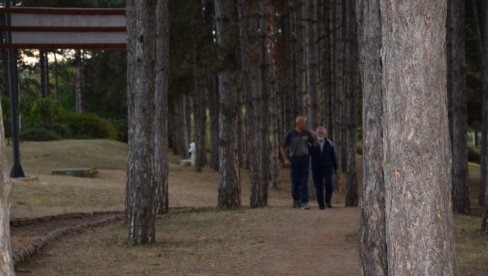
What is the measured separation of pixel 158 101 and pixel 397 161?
42.2ft

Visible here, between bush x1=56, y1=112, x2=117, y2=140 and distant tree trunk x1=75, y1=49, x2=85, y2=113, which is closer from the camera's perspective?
bush x1=56, y1=112, x2=117, y2=140

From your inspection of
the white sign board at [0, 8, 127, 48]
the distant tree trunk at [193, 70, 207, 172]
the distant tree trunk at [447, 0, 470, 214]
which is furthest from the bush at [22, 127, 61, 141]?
the distant tree trunk at [447, 0, 470, 214]

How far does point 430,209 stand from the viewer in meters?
5.93

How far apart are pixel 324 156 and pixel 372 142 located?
33.6ft

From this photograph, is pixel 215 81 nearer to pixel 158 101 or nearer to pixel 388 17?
pixel 158 101

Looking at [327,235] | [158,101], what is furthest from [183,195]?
[327,235]

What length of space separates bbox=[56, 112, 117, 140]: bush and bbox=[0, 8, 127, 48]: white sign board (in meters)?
28.5

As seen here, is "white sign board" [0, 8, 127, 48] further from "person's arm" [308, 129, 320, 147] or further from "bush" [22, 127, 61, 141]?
"bush" [22, 127, 61, 141]

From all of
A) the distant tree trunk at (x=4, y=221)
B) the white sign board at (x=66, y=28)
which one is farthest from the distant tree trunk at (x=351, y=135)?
the distant tree trunk at (x=4, y=221)

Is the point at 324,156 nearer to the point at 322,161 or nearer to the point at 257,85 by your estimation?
the point at 322,161

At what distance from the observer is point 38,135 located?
147 ft

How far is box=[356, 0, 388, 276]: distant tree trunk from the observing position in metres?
8.01

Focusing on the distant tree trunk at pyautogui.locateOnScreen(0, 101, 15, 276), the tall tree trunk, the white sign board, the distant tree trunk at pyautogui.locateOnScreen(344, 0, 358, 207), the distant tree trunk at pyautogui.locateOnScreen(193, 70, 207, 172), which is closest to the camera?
the distant tree trunk at pyautogui.locateOnScreen(0, 101, 15, 276)

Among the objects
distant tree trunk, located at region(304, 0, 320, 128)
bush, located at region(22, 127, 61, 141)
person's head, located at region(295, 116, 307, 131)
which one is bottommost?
bush, located at region(22, 127, 61, 141)
